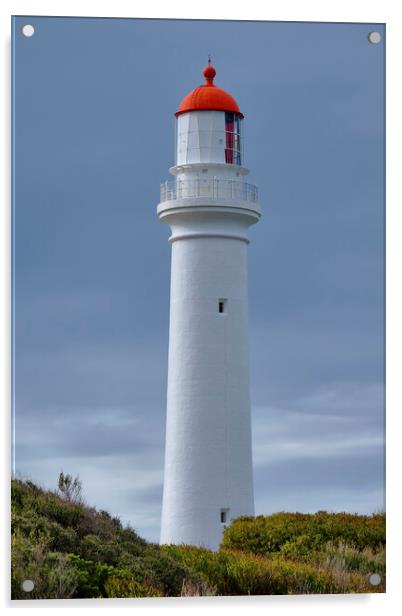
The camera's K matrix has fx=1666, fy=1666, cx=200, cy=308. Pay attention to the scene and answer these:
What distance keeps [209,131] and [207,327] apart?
2831mm

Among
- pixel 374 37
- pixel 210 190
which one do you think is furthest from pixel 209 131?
pixel 374 37

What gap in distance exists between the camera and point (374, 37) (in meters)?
18.4

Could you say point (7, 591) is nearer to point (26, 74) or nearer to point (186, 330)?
point (26, 74)

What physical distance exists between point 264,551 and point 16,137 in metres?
6.55

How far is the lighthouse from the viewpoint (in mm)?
23062

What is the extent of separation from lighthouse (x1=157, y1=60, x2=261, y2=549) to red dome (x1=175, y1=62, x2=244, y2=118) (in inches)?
0.8

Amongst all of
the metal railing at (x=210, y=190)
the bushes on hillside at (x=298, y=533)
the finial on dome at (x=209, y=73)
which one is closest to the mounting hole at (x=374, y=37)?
the finial on dome at (x=209, y=73)

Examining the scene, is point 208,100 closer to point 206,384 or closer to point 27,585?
point 206,384

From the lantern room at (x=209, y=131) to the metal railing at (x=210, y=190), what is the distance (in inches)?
14.4

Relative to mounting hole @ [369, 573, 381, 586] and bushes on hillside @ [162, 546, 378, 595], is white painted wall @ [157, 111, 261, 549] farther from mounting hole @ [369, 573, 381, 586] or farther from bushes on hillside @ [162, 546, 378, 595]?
mounting hole @ [369, 573, 381, 586]

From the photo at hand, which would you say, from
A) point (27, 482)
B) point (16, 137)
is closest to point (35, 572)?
point (27, 482)

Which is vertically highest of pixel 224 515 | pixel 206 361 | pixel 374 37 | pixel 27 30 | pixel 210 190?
pixel 374 37

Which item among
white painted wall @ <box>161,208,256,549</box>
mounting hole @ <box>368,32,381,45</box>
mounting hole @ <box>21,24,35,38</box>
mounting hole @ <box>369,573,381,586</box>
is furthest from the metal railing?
mounting hole @ <box>369,573,381,586</box>

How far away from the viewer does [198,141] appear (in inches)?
941
